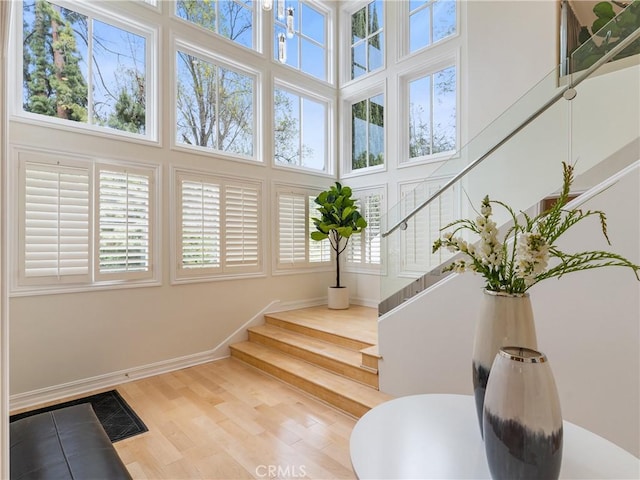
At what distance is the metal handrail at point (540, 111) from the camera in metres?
1.76

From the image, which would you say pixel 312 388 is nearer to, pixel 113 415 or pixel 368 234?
pixel 113 415

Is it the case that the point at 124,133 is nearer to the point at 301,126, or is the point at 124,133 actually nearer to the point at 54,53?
the point at 54,53

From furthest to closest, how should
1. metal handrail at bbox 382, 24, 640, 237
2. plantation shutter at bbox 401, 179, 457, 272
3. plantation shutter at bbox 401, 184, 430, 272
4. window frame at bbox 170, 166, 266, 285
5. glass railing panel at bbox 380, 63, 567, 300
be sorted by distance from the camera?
window frame at bbox 170, 166, 266, 285
plantation shutter at bbox 401, 184, 430, 272
plantation shutter at bbox 401, 179, 457, 272
glass railing panel at bbox 380, 63, 567, 300
metal handrail at bbox 382, 24, 640, 237

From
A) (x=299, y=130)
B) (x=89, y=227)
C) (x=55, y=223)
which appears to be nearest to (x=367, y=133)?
(x=299, y=130)

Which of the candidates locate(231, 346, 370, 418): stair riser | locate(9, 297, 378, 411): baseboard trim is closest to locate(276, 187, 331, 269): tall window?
locate(9, 297, 378, 411): baseboard trim

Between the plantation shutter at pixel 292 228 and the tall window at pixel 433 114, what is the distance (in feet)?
5.86

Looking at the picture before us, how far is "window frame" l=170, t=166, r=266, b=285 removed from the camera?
3680 millimetres

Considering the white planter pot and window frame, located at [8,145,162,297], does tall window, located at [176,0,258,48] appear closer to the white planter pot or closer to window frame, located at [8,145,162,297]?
window frame, located at [8,145,162,297]

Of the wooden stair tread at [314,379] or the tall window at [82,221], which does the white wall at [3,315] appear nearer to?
the wooden stair tread at [314,379]

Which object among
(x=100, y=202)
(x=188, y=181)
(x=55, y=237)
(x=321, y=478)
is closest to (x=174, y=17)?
(x=188, y=181)

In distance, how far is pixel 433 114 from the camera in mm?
4520

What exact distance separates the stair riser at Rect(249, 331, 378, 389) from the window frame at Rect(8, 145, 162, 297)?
1.40 metres

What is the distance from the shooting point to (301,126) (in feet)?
17.1

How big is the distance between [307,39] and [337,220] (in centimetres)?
296
